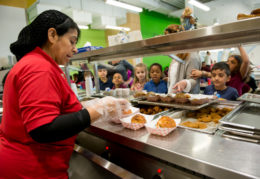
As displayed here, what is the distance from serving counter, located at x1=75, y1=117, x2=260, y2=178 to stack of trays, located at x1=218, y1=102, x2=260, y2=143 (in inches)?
2.4

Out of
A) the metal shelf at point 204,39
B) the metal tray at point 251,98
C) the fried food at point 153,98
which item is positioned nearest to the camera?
the metal shelf at point 204,39

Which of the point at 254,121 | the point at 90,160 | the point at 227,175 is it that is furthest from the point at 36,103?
the point at 254,121

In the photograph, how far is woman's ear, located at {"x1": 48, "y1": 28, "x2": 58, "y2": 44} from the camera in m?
0.85

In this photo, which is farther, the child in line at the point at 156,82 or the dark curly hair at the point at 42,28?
the child in line at the point at 156,82

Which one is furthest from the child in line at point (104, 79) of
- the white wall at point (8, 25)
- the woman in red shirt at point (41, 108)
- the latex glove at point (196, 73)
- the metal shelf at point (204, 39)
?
the white wall at point (8, 25)

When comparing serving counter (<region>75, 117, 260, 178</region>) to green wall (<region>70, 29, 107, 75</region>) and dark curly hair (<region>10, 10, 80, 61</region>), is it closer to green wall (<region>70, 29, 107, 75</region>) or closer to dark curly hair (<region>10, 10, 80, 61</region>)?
dark curly hair (<region>10, 10, 80, 61</region>)

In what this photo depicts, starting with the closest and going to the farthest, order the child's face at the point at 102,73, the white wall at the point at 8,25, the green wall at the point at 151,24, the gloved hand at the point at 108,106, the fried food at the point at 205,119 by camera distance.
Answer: the gloved hand at the point at 108,106 < the fried food at the point at 205,119 < the child's face at the point at 102,73 < the white wall at the point at 8,25 < the green wall at the point at 151,24

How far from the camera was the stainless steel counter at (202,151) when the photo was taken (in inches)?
25.3

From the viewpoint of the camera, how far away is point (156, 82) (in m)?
2.68

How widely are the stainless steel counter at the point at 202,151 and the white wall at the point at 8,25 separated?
5.19m

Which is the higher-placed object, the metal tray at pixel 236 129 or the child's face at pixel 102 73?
the child's face at pixel 102 73

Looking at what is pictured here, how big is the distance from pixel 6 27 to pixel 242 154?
594 centimetres

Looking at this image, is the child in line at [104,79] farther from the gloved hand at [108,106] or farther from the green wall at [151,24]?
the green wall at [151,24]

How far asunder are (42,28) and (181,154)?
3.08 feet
